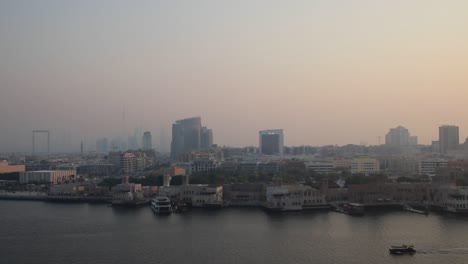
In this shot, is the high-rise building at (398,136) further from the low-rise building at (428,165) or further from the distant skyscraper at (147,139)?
the low-rise building at (428,165)

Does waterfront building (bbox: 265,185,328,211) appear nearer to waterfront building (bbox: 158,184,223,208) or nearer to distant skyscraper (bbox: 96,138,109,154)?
waterfront building (bbox: 158,184,223,208)

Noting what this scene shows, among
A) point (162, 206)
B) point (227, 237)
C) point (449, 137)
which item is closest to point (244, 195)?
point (162, 206)

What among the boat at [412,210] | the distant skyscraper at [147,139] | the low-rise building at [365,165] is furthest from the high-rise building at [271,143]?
the boat at [412,210]

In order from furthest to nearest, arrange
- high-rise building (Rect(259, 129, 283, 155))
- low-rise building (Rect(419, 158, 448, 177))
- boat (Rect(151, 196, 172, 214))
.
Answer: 1. high-rise building (Rect(259, 129, 283, 155))
2. low-rise building (Rect(419, 158, 448, 177))
3. boat (Rect(151, 196, 172, 214))

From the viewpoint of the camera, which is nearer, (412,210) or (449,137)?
(412,210)

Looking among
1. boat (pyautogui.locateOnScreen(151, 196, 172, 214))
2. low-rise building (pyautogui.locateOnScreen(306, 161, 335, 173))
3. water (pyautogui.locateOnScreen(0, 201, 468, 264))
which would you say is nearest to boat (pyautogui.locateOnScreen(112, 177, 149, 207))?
water (pyautogui.locateOnScreen(0, 201, 468, 264))

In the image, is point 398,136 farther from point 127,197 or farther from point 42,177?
point 127,197
